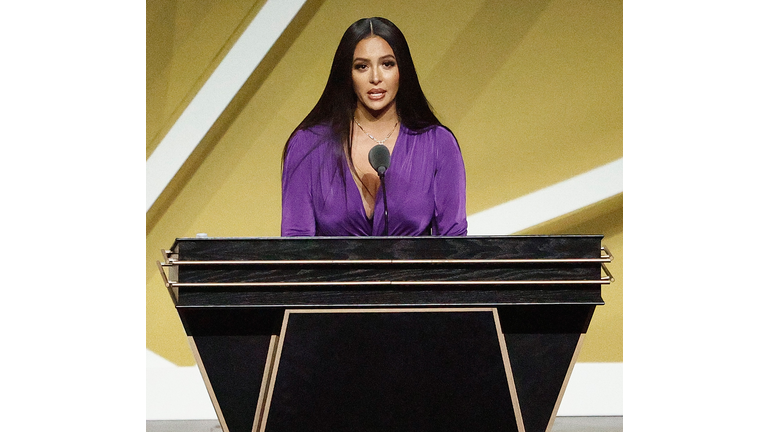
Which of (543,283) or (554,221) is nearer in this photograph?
(543,283)

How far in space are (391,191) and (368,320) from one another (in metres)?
0.87

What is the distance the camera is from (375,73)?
2816 mm

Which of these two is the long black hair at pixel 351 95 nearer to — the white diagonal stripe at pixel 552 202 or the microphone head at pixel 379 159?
the microphone head at pixel 379 159

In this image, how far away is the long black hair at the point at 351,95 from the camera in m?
2.84

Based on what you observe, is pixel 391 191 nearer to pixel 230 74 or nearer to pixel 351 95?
pixel 351 95

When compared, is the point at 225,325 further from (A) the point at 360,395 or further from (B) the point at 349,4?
(B) the point at 349,4

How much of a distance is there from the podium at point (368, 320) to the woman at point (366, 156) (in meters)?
0.75

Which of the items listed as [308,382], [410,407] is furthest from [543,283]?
[308,382]

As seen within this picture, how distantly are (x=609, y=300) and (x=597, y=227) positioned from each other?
35 cm

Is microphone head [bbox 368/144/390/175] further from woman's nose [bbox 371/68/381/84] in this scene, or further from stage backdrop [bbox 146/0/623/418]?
stage backdrop [bbox 146/0/623/418]

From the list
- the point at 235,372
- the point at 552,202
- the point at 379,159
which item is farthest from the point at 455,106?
the point at 235,372

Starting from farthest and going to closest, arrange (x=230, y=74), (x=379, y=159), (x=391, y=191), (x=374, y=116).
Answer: (x=230, y=74), (x=374, y=116), (x=391, y=191), (x=379, y=159)

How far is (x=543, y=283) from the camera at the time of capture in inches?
78.8

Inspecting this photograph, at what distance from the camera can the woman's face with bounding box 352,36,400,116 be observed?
2.82 m
